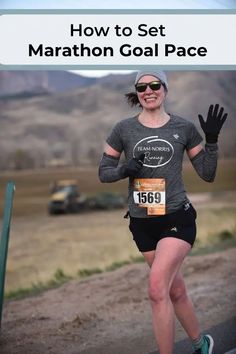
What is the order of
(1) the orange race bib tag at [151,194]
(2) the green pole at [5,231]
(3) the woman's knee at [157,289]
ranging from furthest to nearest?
(2) the green pole at [5,231], (1) the orange race bib tag at [151,194], (3) the woman's knee at [157,289]

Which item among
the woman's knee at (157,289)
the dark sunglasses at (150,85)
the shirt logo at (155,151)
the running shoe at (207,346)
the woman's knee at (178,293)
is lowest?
the running shoe at (207,346)

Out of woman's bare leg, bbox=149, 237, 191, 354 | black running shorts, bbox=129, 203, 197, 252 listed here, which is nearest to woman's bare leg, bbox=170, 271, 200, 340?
woman's bare leg, bbox=149, 237, 191, 354

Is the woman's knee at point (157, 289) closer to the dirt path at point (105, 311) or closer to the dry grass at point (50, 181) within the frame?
the dirt path at point (105, 311)

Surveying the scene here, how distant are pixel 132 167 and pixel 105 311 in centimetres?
117

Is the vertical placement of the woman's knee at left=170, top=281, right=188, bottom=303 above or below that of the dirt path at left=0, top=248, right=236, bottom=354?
above

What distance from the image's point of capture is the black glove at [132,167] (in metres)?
3.44

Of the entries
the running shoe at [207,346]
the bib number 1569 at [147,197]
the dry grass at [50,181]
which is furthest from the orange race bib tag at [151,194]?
the running shoe at [207,346]

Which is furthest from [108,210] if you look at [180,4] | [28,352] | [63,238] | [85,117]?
[180,4]

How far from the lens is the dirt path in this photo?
13.2ft

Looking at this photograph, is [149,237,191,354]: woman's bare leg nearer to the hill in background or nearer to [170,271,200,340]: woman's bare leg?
[170,271,200,340]: woman's bare leg

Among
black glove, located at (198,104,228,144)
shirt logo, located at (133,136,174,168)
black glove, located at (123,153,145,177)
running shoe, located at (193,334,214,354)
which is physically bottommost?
running shoe, located at (193,334,214,354)

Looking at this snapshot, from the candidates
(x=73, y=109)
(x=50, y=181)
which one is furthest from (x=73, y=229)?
(x=73, y=109)

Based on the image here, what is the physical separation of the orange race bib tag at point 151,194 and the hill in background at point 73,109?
23.7 inches

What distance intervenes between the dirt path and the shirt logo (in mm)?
980
